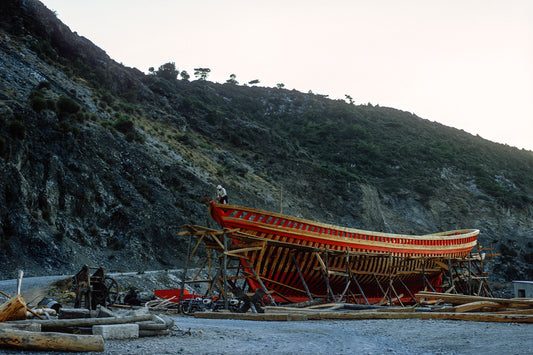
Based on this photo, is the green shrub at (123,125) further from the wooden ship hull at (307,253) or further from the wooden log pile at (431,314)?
the wooden log pile at (431,314)

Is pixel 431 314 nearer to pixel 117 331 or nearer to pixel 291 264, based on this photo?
pixel 291 264

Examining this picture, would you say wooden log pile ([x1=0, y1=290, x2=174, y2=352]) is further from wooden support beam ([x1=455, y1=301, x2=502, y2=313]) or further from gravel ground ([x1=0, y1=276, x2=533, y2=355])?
wooden support beam ([x1=455, y1=301, x2=502, y2=313])

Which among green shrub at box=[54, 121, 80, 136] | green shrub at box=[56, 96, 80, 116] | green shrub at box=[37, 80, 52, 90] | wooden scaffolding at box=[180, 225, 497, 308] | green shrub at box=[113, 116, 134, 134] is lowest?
wooden scaffolding at box=[180, 225, 497, 308]

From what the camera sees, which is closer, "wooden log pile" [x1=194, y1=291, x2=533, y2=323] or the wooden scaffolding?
"wooden log pile" [x1=194, y1=291, x2=533, y2=323]

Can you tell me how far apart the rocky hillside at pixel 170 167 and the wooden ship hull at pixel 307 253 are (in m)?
2.97

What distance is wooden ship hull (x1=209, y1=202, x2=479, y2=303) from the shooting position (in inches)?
558

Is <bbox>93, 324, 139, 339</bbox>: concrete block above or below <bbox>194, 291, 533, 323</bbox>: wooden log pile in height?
above

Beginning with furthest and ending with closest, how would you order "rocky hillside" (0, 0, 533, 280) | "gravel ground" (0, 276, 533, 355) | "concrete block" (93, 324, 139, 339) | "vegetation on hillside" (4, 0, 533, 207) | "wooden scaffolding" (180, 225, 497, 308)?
1. "vegetation on hillside" (4, 0, 533, 207)
2. "rocky hillside" (0, 0, 533, 280)
3. "wooden scaffolding" (180, 225, 497, 308)
4. "concrete block" (93, 324, 139, 339)
5. "gravel ground" (0, 276, 533, 355)

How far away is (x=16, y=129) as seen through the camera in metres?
24.6

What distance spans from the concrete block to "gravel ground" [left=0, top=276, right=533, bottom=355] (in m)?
0.15

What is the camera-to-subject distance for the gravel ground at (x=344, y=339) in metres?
5.66

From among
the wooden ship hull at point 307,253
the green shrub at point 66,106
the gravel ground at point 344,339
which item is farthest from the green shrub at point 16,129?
the gravel ground at point 344,339

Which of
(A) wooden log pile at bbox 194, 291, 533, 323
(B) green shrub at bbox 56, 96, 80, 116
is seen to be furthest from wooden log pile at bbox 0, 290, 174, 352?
(B) green shrub at bbox 56, 96, 80, 116

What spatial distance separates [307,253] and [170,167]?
21.2 meters
